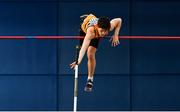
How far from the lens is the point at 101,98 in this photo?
57.9 feet

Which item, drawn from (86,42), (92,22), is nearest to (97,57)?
(92,22)

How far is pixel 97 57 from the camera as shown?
1752 cm

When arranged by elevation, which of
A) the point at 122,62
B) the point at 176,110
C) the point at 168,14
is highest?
the point at 168,14

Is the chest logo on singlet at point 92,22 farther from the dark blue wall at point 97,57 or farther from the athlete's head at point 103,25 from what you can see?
the dark blue wall at point 97,57

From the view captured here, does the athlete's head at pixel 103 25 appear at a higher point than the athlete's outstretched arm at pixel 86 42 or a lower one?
higher

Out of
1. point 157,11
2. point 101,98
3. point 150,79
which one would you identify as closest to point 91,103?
point 101,98

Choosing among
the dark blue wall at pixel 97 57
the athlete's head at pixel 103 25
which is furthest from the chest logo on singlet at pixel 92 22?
the dark blue wall at pixel 97 57

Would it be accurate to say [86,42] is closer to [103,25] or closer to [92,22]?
[103,25]

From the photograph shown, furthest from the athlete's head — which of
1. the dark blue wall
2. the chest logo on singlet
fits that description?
the dark blue wall

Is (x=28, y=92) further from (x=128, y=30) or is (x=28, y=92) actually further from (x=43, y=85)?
(x=128, y=30)

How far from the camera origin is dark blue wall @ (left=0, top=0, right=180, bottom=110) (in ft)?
57.4

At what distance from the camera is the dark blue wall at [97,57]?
1748cm

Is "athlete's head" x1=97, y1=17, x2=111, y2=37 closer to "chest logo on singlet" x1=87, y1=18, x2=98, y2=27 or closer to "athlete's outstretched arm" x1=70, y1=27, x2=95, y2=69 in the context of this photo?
"athlete's outstretched arm" x1=70, y1=27, x2=95, y2=69

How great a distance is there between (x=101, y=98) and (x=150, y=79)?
122cm
